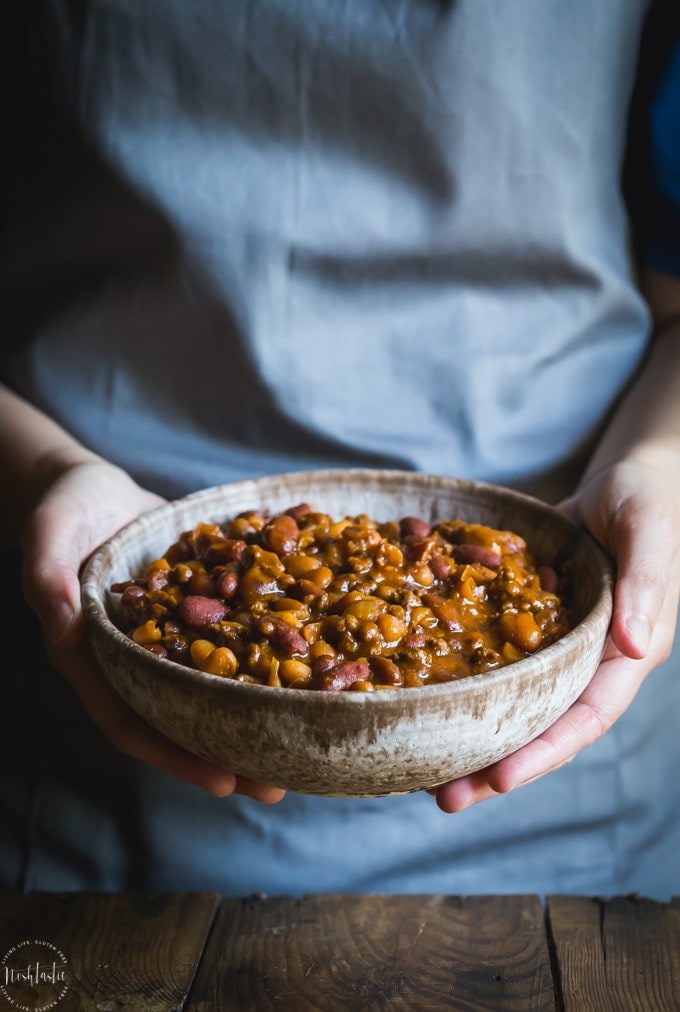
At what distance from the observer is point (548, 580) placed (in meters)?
1.41

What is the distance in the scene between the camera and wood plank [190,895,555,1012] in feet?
3.97

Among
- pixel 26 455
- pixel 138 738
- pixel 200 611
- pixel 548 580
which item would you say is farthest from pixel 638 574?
pixel 26 455

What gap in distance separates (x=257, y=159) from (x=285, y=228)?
0.12 metres

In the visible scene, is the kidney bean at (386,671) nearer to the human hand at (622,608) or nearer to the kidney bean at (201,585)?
the human hand at (622,608)

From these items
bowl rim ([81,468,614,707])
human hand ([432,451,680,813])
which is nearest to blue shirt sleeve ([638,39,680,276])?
human hand ([432,451,680,813])

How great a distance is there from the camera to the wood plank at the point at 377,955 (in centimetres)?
121

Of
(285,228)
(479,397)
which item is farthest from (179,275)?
(479,397)

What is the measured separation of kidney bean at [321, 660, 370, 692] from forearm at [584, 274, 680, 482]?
0.62 metres

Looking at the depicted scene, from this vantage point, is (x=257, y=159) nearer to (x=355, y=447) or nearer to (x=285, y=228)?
(x=285, y=228)

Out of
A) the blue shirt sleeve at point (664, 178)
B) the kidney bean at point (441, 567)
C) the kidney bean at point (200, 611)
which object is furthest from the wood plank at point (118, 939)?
the blue shirt sleeve at point (664, 178)

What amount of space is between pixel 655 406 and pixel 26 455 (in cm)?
106

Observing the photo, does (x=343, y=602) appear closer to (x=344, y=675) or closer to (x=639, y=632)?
(x=344, y=675)

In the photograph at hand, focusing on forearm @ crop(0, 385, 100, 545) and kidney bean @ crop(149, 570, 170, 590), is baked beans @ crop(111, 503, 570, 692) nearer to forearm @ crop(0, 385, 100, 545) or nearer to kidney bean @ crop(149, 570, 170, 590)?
kidney bean @ crop(149, 570, 170, 590)

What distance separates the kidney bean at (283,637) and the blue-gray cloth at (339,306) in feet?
1.84
